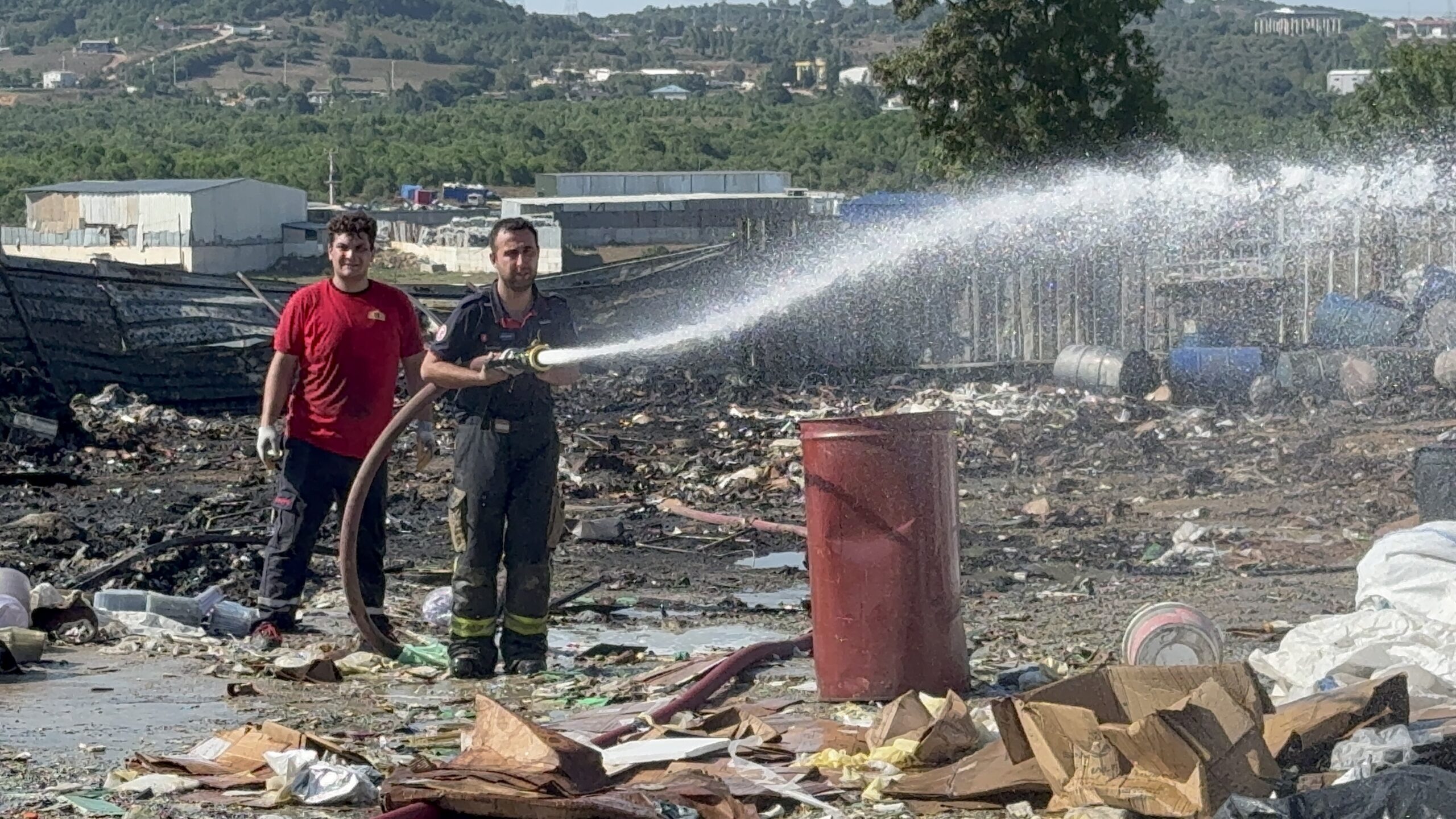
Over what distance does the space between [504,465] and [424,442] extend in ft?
3.43

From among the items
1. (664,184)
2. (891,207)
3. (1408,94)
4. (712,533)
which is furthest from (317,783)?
(664,184)

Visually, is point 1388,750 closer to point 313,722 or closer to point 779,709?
point 779,709

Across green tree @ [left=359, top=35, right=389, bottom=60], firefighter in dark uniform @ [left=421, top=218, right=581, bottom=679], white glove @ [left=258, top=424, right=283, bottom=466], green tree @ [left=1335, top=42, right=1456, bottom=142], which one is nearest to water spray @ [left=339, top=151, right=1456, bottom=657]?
green tree @ [left=1335, top=42, right=1456, bottom=142]

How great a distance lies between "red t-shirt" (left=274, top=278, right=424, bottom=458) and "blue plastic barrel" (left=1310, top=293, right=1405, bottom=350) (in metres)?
13.3

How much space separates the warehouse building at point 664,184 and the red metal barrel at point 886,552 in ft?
209

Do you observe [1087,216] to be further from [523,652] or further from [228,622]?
[523,652]

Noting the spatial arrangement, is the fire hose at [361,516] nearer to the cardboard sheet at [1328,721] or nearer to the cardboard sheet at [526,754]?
the cardboard sheet at [526,754]

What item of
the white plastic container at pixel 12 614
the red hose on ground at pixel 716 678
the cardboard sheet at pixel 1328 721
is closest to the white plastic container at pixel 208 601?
the white plastic container at pixel 12 614

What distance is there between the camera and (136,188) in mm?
58562

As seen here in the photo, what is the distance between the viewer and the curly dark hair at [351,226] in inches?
310

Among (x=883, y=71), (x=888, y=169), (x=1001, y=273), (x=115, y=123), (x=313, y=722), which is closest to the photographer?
(x=313, y=722)

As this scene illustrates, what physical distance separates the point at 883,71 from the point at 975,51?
1.32 meters

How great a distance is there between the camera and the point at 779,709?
6199 millimetres

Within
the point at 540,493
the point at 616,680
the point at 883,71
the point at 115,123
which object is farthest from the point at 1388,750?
the point at 115,123
